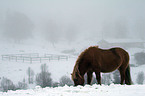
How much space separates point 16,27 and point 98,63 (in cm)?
6362

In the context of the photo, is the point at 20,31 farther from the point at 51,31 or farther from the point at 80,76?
the point at 80,76

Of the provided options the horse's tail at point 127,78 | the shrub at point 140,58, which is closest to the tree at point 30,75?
the horse's tail at point 127,78

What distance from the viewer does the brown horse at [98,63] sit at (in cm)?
642

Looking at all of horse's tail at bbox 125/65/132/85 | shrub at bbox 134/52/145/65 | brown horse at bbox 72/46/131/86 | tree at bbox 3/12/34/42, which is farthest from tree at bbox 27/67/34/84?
tree at bbox 3/12/34/42

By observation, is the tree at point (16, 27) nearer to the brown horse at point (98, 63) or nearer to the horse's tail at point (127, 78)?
the brown horse at point (98, 63)

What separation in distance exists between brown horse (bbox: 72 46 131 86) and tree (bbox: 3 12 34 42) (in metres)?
60.8

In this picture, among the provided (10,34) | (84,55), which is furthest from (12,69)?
(10,34)

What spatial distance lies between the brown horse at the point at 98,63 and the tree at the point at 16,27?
60.8 meters

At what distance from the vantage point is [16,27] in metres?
63.3

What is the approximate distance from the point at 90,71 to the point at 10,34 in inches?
2478

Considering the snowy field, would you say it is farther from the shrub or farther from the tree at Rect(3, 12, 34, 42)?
the tree at Rect(3, 12, 34, 42)

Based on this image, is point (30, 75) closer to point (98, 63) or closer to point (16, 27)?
point (98, 63)

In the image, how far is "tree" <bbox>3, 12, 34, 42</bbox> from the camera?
62.2 meters

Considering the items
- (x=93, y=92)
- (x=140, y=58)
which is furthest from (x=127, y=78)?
(x=140, y=58)
